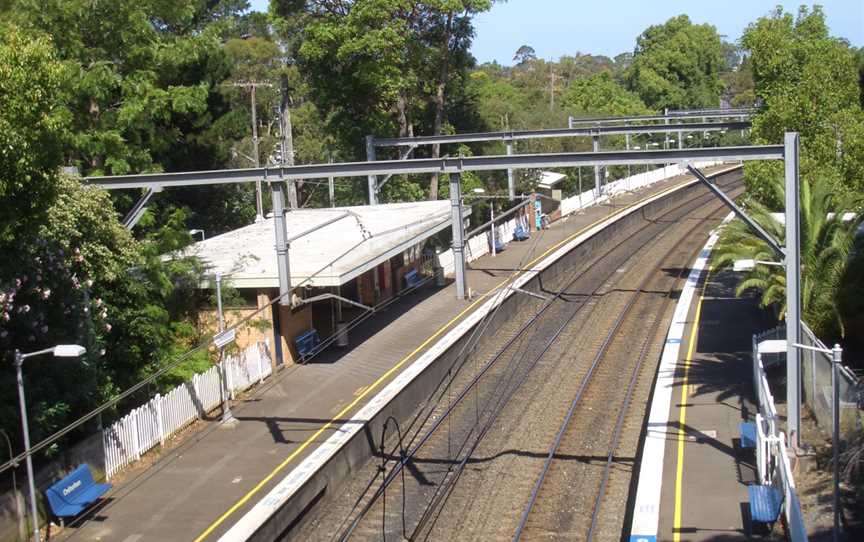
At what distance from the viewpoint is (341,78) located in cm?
3638

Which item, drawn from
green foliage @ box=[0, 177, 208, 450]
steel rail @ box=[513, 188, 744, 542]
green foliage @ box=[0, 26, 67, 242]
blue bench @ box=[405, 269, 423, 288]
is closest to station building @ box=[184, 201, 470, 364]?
blue bench @ box=[405, 269, 423, 288]

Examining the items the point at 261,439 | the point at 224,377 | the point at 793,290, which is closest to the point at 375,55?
the point at 224,377

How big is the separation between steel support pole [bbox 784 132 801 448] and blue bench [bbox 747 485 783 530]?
2131 mm

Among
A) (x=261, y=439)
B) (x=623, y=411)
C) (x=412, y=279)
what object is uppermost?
(x=412, y=279)

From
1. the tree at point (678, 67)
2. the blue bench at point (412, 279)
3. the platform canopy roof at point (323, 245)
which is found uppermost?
the tree at point (678, 67)

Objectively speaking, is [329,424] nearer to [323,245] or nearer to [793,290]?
[793,290]

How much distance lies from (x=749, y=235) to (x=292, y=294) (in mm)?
10581

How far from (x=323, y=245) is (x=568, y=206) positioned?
72.4 feet

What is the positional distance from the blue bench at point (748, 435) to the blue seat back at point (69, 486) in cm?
1002

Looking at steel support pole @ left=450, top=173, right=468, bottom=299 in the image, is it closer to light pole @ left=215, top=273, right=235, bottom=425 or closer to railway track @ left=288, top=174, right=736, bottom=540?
railway track @ left=288, top=174, right=736, bottom=540

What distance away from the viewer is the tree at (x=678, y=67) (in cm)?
8231

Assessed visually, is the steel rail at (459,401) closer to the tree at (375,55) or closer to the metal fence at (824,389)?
the metal fence at (824,389)

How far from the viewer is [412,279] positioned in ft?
92.5

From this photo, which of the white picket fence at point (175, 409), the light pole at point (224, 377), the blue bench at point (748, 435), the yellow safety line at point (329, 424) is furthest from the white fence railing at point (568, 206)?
the light pole at point (224, 377)
